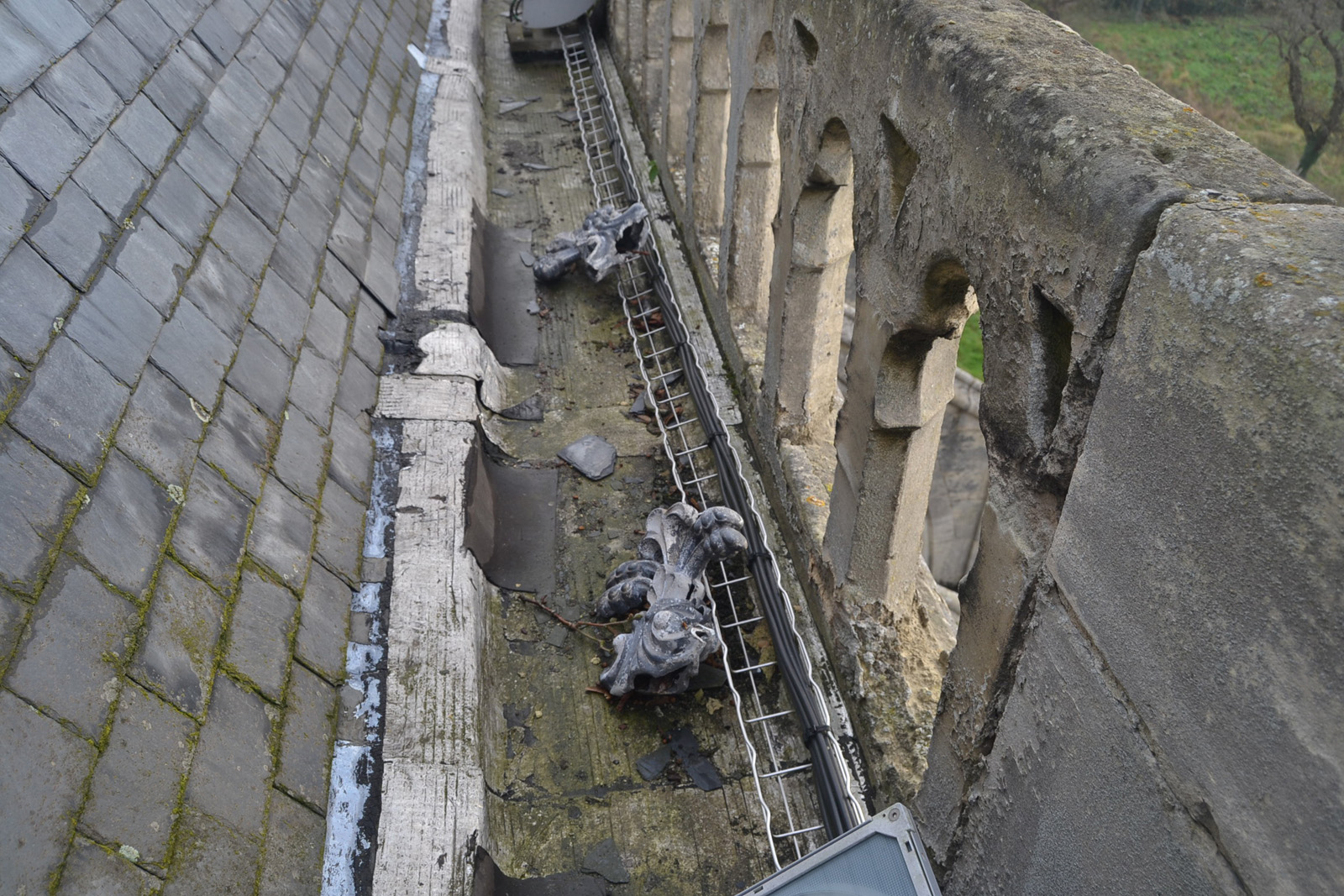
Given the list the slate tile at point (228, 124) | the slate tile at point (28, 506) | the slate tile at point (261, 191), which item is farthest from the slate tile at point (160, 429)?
the slate tile at point (228, 124)

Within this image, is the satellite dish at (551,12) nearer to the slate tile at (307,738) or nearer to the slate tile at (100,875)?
the slate tile at (307,738)

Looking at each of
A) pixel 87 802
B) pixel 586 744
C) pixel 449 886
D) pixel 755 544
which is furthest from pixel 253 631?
pixel 755 544

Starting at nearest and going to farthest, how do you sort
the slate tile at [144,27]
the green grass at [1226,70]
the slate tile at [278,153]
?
the slate tile at [144,27] → the slate tile at [278,153] → the green grass at [1226,70]

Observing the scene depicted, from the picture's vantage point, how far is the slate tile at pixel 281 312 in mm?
3738

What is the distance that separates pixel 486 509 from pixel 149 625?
7.83ft

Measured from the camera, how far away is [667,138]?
8039 mm

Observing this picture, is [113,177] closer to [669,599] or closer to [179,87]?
[179,87]

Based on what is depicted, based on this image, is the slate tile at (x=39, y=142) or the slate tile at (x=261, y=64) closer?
the slate tile at (x=39, y=142)

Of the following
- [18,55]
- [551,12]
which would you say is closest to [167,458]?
[18,55]

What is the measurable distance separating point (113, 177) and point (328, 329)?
1060 millimetres

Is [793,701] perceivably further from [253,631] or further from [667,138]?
[667,138]

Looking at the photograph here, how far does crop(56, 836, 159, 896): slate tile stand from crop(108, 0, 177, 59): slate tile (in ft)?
10.4

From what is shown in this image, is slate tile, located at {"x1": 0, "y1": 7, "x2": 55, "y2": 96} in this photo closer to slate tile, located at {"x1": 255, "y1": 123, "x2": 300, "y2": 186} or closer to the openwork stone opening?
slate tile, located at {"x1": 255, "y1": 123, "x2": 300, "y2": 186}

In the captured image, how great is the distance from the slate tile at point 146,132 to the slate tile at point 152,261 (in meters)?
0.33
